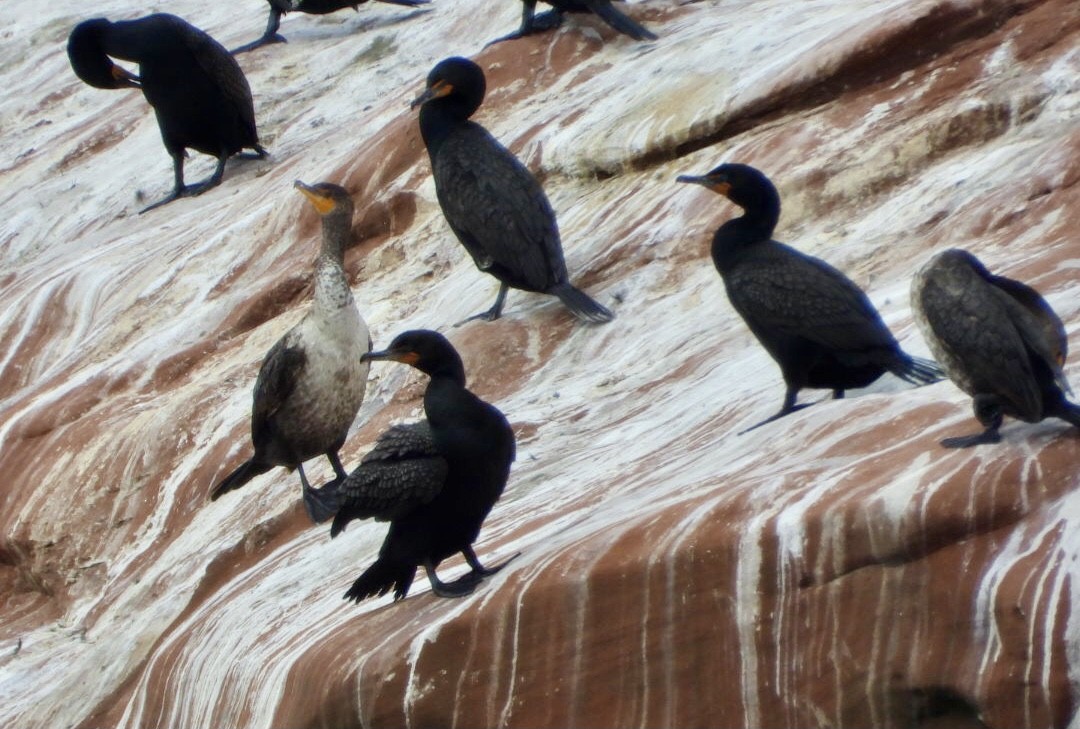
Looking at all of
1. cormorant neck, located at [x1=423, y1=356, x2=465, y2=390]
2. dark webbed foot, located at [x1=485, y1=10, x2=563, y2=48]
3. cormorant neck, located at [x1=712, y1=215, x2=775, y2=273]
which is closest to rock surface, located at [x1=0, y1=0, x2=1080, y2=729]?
dark webbed foot, located at [x1=485, y1=10, x2=563, y2=48]

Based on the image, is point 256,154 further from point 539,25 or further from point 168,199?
point 539,25

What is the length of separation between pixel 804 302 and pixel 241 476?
8.24 ft

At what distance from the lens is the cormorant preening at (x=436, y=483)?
5465mm

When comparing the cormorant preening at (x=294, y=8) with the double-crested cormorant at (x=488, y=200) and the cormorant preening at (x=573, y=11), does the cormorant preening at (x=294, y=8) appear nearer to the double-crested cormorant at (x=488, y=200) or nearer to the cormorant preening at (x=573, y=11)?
the cormorant preening at (x=573, y=11)

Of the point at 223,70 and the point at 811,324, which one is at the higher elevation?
the point at 223,70

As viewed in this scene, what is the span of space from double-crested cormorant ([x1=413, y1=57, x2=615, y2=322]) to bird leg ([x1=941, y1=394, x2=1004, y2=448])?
318 centimetres

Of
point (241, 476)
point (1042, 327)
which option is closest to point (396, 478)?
point (1042, 327)

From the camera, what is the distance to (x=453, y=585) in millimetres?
5602

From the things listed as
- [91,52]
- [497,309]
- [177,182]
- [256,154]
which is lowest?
[497,309]

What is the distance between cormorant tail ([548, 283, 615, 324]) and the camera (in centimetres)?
810

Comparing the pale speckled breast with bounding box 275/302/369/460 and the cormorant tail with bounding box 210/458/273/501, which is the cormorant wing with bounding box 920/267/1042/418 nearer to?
the pale speckled breast with bounding box 275/302/369/460

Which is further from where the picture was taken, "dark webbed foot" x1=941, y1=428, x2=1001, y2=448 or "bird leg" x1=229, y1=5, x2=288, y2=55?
"bird leg" x1=229, y1=5, x2=288, y2=55

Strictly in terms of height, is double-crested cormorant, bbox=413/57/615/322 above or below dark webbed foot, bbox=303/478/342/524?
above

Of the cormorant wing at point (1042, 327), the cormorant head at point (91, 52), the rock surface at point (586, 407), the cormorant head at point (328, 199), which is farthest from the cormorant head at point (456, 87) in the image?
the cormorant wing at point (1042, 327)
